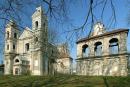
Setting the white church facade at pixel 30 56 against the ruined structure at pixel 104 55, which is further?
the white church facade at pixel 30 56

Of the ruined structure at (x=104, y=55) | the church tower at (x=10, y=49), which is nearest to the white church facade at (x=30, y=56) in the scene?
the church tower at (x=10, y=49)

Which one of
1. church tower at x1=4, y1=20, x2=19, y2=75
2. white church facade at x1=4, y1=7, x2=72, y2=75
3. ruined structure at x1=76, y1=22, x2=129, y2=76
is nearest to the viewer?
ruined structure at x1=76, y1=22, x2=129, y2=76

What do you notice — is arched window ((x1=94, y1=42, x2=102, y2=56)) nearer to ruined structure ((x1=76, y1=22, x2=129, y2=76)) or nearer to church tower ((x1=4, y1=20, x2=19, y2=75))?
ruined structure ((x1=76, y1=22, x2=129, y2=76))

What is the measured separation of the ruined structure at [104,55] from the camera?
30.3 metres

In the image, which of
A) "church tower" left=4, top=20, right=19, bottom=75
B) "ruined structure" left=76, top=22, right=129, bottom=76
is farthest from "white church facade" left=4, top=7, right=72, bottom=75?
"ruined structure" left=76, top=22, right=129, bottom=76

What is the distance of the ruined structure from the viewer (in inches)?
1193

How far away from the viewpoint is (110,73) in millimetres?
30547

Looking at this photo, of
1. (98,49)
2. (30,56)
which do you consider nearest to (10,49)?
(30,56)

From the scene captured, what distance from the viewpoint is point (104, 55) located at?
3219cm

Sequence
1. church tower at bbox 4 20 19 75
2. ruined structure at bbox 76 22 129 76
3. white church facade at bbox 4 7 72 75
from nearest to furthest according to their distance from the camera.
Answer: ruined structure at bbox 76 22 129 76 → white church facade at bbox 4 7 72 75 → church tower at bbox 4 20 19 75

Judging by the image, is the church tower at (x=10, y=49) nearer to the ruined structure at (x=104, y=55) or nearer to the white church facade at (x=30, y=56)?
the white church facade at (x=30, y=56)

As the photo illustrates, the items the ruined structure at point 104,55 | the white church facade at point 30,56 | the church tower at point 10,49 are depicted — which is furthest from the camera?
the church tower at point 10,49

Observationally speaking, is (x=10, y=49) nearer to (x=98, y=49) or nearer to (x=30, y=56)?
(x=30, y=56)

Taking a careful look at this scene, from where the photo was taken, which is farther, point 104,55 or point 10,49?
point 10,49
